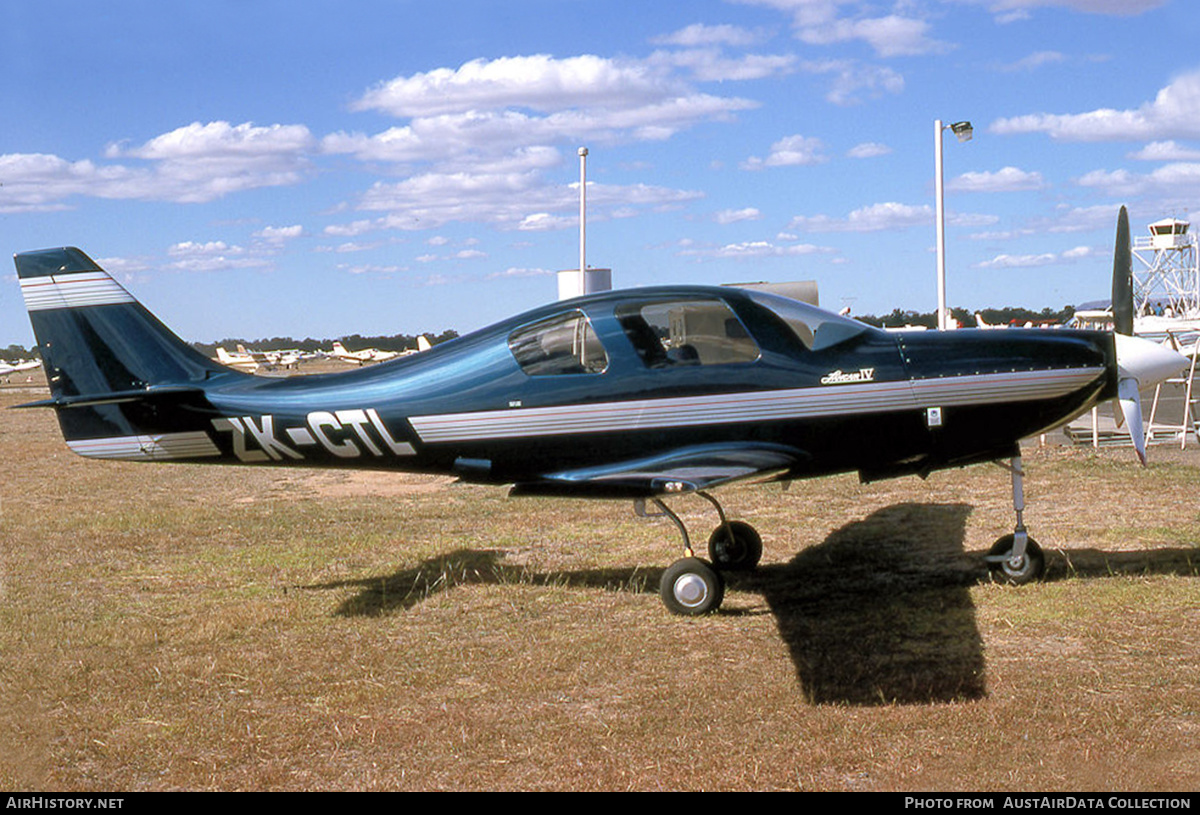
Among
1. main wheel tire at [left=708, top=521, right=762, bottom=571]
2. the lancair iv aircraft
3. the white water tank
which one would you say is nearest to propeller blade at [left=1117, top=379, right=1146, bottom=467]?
the lancair iv aircraft

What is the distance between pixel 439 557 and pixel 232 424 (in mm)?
2918

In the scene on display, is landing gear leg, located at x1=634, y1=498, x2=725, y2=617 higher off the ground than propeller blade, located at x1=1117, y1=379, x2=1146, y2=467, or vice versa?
propeller blade, located at x1=1117, y1=379, x2=1146, y2=467

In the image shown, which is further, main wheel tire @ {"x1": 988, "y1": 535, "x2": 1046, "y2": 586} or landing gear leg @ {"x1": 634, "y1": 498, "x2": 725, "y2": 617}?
main wheel tire @ {"x1": 988, "y1": 535, "x2": 1046, "y2": 586}

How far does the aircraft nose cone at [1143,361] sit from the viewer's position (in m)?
8.90

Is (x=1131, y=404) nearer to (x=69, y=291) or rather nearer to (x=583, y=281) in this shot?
(x=69, y=291)

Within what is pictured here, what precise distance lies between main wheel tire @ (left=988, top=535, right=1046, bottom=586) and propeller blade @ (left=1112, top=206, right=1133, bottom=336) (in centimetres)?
206

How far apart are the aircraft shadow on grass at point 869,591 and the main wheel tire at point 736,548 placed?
16cm

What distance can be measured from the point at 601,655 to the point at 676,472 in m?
1.45

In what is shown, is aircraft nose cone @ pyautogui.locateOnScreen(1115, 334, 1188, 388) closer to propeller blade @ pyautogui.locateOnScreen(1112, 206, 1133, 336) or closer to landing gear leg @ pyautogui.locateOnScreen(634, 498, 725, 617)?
propeller blade @ pyautogui.locateOnScreen(1112, 206, 1133, 336)

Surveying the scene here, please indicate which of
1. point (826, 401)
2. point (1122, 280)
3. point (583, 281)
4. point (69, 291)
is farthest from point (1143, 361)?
point (583, 281)

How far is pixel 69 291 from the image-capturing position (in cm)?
957

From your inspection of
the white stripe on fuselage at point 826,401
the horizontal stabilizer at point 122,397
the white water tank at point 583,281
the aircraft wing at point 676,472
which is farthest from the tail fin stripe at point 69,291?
the white water tank at point 583,281

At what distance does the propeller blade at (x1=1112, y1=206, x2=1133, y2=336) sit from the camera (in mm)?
9273
